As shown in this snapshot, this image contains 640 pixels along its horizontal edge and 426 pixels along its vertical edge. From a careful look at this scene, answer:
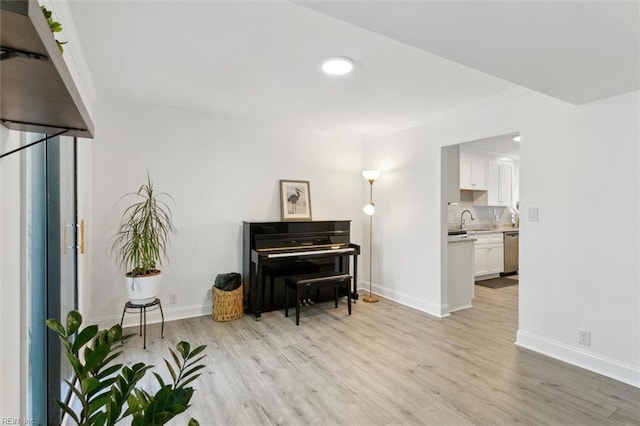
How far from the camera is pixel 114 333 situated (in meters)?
0.88

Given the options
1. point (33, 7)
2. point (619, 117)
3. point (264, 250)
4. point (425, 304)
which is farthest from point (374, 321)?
point (33, 7)

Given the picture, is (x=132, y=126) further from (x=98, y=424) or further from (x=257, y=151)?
(x=98, y=424)

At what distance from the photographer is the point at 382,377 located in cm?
250

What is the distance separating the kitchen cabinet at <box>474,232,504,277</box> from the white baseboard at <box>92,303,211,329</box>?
14.7 ft

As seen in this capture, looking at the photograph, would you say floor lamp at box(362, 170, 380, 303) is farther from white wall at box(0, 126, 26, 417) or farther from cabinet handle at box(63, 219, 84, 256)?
white wall at box(0, 126, 26, 417)

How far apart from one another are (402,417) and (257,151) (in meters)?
3.30

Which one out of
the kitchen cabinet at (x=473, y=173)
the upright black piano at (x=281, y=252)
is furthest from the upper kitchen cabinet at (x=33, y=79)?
the kitchen cabinet at (x=473, y=173)

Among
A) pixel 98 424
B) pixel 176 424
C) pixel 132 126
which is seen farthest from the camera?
pixel 132 126

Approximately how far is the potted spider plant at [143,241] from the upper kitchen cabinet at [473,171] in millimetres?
4778

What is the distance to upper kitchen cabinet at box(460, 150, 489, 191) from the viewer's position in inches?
234

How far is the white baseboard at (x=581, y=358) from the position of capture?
2.44 metres

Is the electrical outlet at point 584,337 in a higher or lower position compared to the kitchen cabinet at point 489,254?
lower

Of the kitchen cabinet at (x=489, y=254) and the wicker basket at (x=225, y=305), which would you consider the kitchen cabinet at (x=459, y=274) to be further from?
the wicker basket at (x=225, y=305)

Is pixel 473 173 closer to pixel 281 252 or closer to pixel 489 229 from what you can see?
pixel 489 229
